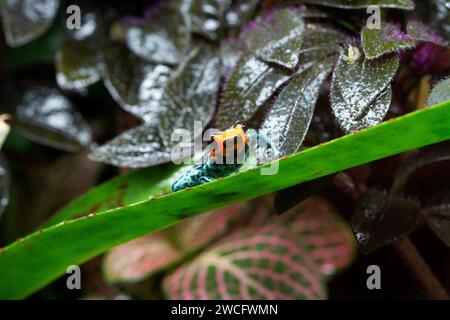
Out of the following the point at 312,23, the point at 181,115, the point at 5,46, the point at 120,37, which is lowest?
the point at 181,115

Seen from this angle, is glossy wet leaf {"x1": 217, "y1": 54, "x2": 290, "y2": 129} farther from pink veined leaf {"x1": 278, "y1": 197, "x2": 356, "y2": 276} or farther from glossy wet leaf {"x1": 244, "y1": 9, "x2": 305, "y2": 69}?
pink veined leaf {"x1": 278, "y1": 197, "x2": 356, "y2": 276}

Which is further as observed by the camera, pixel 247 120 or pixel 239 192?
pixel 247 120

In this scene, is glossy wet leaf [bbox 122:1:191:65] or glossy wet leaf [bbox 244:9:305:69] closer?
glossy wet leaf [bbox 244:9:305:69]

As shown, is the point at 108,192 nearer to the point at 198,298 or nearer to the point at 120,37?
the point at 198,298

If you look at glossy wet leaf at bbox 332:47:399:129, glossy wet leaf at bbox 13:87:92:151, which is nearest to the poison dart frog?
glossy wet leaf at bbox 332:47:399:129

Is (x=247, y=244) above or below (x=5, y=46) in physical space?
below
